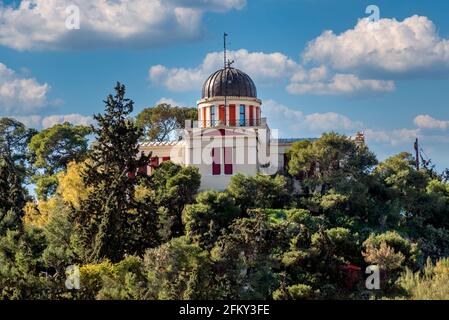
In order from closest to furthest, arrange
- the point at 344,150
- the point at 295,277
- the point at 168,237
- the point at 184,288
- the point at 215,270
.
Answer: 1. the point at 184,288
2. the point at 215,270
3. the point at 295,277
4. the point at 168,237
5. the point at 344,150

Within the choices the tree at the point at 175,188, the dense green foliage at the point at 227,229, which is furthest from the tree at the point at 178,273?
the tree at the point at 175,188

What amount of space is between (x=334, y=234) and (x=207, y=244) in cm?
623

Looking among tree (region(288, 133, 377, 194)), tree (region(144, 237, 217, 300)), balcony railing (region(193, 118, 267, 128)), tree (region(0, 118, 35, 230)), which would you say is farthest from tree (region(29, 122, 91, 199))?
tree (region(144, 237, 217, 300))

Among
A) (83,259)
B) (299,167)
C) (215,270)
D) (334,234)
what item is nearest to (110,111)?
(83,259)

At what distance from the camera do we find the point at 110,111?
36.4 m

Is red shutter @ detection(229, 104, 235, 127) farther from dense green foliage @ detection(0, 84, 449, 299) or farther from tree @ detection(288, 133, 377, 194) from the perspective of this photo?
tree @ detection(288, 133, 377, 194)

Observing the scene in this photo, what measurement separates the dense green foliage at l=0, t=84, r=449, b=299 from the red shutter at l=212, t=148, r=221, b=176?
3494 mm

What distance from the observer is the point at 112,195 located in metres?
35.1

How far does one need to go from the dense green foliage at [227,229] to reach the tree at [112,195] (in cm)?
6

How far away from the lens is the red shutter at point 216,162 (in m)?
50.1

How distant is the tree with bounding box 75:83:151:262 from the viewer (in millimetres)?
34250
